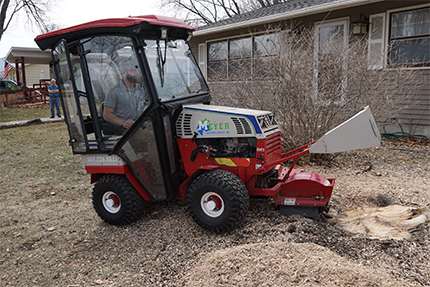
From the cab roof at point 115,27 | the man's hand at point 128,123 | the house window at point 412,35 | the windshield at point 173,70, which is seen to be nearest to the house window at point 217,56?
the house window at point 412,35

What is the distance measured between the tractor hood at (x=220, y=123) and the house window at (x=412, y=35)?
6376mm

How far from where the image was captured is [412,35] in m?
9.04

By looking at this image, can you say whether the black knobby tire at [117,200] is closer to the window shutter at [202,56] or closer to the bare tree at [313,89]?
the bare tree at [313,89]

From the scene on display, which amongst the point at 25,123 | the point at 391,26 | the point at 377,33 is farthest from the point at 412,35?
the point at 25,123

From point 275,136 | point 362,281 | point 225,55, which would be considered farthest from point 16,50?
point 362,281

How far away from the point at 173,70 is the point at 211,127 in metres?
0.87

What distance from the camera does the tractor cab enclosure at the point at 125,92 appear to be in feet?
12.7

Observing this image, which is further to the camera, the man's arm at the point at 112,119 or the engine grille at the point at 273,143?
the man's arm at the point at 112,119

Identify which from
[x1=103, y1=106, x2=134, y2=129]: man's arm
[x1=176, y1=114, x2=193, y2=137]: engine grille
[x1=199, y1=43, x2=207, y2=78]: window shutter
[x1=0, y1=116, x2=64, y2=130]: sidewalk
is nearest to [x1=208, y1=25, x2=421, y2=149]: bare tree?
[x1=176, y1=114, x2=193, y2=137]: engine grille

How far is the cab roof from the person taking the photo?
12.2 ft

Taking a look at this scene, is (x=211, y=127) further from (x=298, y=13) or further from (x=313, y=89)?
(x=298, y=13)

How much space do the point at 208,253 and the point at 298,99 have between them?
12.9 ft

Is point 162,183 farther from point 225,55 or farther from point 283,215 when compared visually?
point 225,55

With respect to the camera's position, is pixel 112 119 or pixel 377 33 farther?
pixel 377 33
